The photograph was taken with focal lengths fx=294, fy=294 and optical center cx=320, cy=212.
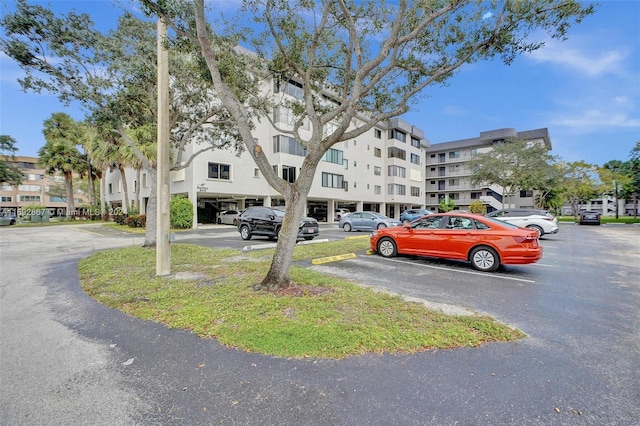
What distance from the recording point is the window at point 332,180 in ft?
105

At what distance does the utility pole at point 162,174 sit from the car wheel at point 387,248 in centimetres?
666

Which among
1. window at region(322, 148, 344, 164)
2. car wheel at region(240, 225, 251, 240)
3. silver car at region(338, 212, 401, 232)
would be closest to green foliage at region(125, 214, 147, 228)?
car wheel at region(240, 225, 251, 240)

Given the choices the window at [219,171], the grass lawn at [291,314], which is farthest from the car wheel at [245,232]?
the window at [219,171]

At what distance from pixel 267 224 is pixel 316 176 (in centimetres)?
1752

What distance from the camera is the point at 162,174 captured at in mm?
7312

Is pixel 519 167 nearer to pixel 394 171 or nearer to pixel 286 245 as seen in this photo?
pixel 394 171

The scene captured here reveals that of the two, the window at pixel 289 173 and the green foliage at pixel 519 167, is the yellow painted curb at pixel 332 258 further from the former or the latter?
the green foliage at pixel 519 167

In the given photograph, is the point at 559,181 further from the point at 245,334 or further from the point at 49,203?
the point at 49,203

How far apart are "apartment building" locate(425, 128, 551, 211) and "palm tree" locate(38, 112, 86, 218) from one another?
54.2 meters

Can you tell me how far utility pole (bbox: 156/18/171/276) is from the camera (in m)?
7.30

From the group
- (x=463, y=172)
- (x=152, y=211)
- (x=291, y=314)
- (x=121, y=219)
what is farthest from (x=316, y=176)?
(x=463, y=172)

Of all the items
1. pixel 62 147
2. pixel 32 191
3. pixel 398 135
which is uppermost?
pixel 398 135

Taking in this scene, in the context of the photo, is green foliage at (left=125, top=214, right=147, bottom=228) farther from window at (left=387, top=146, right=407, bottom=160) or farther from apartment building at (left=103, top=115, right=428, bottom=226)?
window at (left=387, top=146, right=407, bottom=160)

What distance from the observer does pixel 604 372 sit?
3191mm
